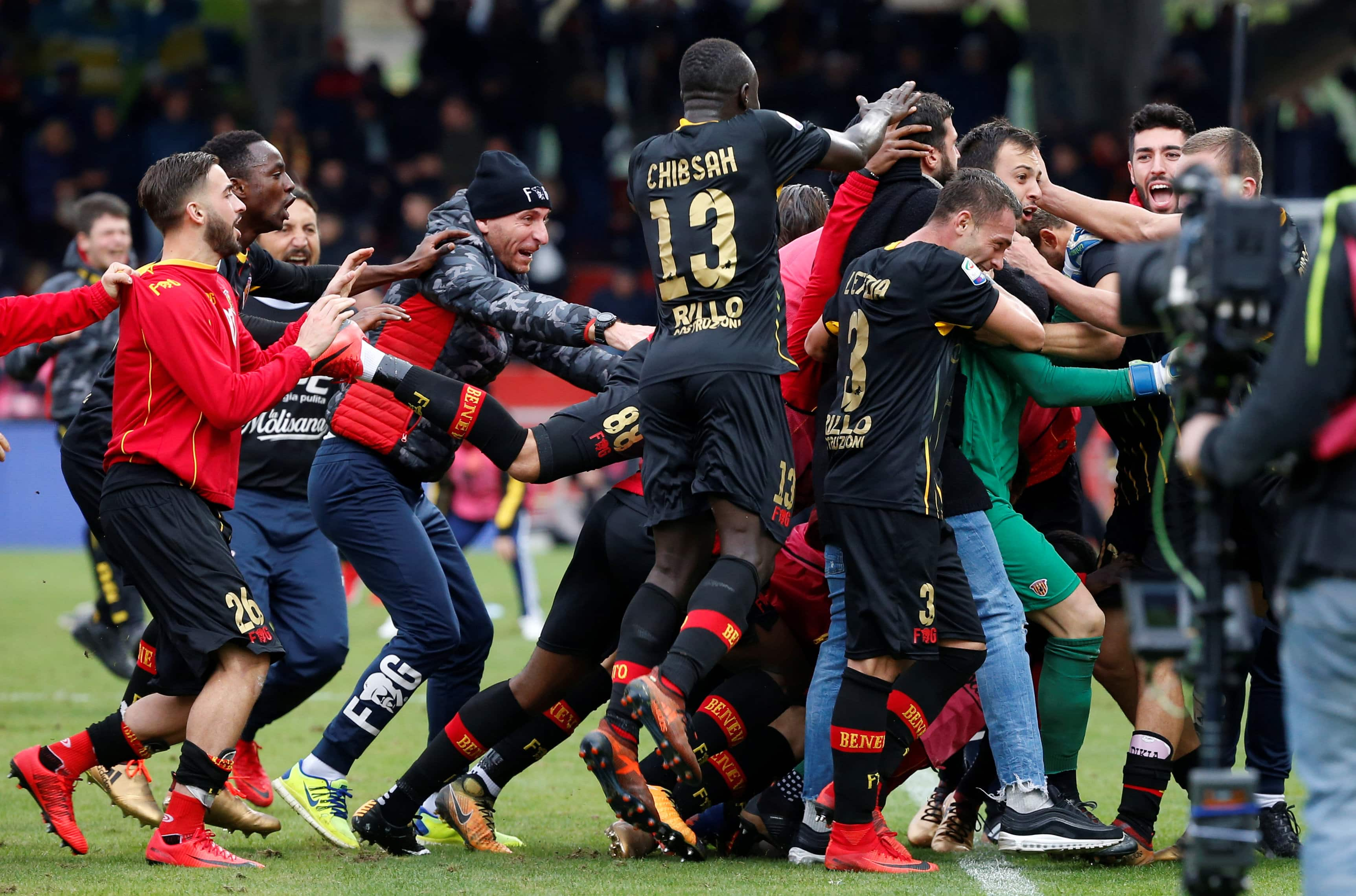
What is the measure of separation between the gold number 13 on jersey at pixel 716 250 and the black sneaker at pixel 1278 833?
107 inches

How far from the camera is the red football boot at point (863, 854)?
5.10 meters

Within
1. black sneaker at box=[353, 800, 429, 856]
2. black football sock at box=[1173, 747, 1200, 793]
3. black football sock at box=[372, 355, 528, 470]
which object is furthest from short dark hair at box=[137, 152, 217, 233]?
black football sock at box=[1173, 747, 1200, 793]

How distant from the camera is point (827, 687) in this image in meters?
5.46

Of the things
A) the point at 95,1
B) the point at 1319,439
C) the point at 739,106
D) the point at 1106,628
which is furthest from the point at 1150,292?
the point at 95,1

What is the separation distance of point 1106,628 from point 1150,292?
8.67ft

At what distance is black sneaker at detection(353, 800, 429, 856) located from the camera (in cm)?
564

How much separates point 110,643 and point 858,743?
21.0ft

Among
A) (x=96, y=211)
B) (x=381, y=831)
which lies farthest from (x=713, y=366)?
(x=96, y=211)

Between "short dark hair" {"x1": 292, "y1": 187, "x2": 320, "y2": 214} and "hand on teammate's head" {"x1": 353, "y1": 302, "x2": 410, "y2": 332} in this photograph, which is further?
→ "short dark hair" {"x1": 292, "y1": 187, "x2": 320, "y2": 214}

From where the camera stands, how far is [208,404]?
5.21 metres

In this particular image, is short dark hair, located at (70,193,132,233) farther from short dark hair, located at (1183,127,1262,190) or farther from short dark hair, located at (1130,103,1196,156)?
short dark hair, located at (1183,127,1262,190)

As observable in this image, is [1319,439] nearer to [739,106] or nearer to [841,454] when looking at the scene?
[841,454]

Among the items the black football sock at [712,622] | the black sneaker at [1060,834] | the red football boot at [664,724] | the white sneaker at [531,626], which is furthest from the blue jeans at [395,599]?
the white sneaker at [531,626]

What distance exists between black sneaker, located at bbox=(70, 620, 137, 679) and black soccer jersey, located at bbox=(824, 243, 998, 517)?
6191 mm
